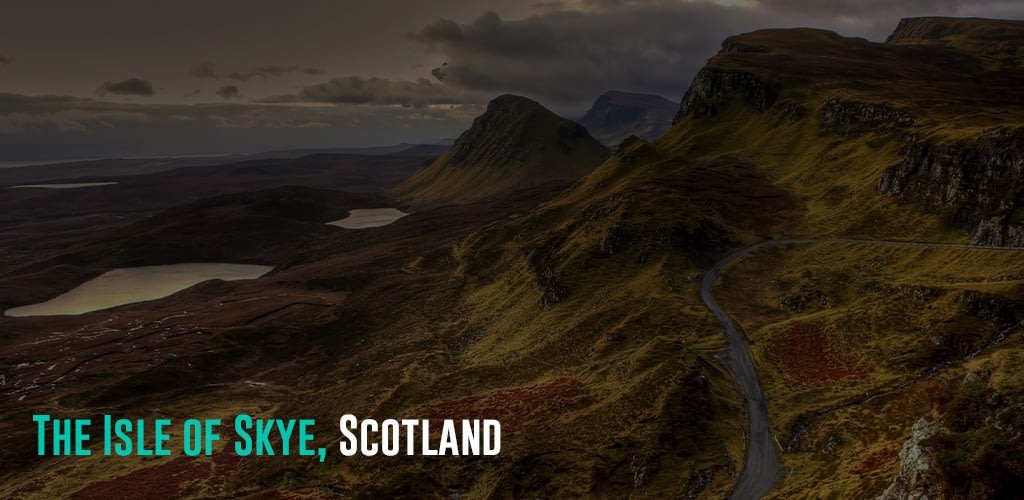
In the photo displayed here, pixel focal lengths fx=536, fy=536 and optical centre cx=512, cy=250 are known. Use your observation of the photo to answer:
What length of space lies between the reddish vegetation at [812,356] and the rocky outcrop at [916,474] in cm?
2616

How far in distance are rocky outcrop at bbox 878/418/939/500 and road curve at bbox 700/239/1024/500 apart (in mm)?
12805

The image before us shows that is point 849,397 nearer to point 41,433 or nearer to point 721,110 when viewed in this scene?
point 41,433

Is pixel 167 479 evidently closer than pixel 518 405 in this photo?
No

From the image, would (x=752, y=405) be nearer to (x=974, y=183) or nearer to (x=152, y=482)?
(x=974, y=183)

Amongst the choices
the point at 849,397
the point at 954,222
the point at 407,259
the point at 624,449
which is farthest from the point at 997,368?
the point at 407,259

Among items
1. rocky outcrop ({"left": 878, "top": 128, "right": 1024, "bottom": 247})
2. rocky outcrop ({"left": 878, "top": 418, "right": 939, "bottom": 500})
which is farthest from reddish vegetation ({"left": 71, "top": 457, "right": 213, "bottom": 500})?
rocky outcrop ({"left": 878, "top": 128, "right": 1024, "bottom": 247})

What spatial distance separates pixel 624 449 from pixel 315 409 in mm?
53898

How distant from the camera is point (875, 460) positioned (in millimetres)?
38906

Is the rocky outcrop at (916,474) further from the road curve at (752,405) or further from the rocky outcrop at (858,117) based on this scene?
the rocky outcrop at (858,117)

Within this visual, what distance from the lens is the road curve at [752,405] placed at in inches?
1699

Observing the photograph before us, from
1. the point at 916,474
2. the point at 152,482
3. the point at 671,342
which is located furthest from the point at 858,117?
the point at 152,482

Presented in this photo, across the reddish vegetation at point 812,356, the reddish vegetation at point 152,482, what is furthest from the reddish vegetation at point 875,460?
the reddish vegetation at point 152,482

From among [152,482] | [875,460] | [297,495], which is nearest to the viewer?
[875,460]

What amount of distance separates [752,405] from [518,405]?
84.6 feet
